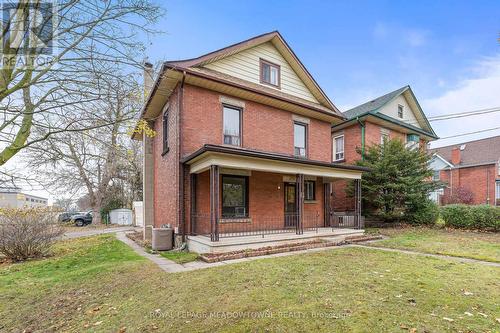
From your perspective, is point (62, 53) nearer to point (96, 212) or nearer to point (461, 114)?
point (461, 114)

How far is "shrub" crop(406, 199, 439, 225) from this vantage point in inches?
614

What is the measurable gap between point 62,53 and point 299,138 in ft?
36.4

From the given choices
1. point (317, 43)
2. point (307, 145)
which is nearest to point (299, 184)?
point (307, 145)

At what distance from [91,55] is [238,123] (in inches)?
299

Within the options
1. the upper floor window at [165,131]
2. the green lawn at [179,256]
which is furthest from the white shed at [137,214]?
the green lawn at [179,256]

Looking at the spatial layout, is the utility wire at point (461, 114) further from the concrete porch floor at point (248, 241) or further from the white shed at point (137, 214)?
the white shed at point (137, 214)

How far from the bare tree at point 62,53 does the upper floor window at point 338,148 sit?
16240mm

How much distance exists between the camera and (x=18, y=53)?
4363mm

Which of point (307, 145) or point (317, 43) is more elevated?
point (317, 43)

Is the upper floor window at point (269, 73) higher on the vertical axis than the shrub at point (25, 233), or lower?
higher

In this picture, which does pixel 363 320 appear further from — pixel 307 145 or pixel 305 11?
pixel 305 11

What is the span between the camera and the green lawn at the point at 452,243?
8531mm

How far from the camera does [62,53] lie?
177 inches

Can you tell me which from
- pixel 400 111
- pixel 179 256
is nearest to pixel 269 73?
pixel 179 256
